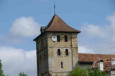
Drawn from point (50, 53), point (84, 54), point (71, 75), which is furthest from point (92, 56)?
point (71, 75)

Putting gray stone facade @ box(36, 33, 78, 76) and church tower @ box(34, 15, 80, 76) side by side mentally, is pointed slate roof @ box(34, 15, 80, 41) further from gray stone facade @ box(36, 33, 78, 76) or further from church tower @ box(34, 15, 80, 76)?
gray stone facade @ box(36, 33, 78, 76)

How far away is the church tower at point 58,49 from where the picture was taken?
3706 inches

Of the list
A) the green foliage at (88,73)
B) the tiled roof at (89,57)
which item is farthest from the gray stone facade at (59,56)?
the green foliage at (88,73)

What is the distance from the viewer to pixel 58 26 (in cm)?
9594

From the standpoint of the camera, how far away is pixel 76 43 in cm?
9606

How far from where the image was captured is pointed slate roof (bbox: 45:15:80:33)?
94.9 meters

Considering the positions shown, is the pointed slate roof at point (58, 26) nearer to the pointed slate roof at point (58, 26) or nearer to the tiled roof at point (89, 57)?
the pointed slate roof at point (58, 26)

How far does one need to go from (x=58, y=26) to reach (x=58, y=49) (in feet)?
12.3

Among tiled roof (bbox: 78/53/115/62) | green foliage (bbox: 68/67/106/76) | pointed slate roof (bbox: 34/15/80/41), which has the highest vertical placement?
pointed slate roof (bbox: 34/15/80/41)

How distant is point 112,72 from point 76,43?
18.5m

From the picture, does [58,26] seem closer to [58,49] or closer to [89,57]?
[58,49]

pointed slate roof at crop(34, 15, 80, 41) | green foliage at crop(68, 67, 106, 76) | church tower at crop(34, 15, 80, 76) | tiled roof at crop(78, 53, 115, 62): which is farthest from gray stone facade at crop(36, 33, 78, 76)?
green foliage at crop(68, 67, 106, 76)

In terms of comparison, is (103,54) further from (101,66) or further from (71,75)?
(71,75)

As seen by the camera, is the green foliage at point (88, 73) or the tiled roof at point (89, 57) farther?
the tiled roof at point (89, 57)
